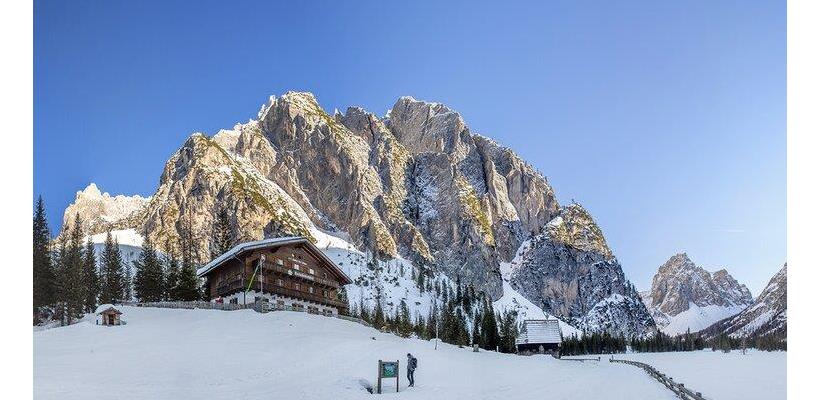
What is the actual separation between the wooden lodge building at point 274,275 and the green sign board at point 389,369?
32.7 meters

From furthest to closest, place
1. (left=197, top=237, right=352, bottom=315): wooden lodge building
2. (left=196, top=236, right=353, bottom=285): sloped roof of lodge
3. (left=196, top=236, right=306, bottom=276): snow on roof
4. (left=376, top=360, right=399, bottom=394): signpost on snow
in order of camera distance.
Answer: (left=197, top=237, right=352, bottom=315): wooden lodge building, (left=196, top=236, right=353, bottom=285): sloped roof of lodge, (left=196, top=236, right=306, bottom=276): snow on roof, (left=376, top=360, right=399, bottom=394): signpost on snow

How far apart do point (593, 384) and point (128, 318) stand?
32.4 metres

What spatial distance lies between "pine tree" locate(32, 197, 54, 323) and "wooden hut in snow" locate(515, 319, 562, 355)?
244 feet

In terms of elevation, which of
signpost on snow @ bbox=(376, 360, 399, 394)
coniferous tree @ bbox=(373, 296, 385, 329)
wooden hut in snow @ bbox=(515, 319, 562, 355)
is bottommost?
wooden hut in snow @ bbox=(515, 319, 562, 355)

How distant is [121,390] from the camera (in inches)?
693

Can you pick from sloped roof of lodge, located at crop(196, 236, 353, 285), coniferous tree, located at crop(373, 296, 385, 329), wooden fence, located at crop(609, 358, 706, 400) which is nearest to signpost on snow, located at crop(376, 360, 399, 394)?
wooden fence, located at crop(609, 358, 706, 400)

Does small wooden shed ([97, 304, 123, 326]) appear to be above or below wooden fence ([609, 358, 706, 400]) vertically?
above

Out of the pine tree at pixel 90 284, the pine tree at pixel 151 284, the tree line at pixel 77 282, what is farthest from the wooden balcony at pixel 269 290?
the pine tree at pixel 90 284

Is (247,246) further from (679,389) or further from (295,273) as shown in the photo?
(679,389)

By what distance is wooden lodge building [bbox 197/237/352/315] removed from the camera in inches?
2250

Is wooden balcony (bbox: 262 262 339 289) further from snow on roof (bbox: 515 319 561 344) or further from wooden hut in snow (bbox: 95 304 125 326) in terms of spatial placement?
snow on roof (bbox: 515 319 561 344)

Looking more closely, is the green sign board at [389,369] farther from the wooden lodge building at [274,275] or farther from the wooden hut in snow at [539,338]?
the wooden hut in snow at [539,338]

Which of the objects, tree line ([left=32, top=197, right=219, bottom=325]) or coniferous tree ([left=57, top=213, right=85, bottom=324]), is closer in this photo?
tree line ([left=32, top=197, right=219, bottom=325])
